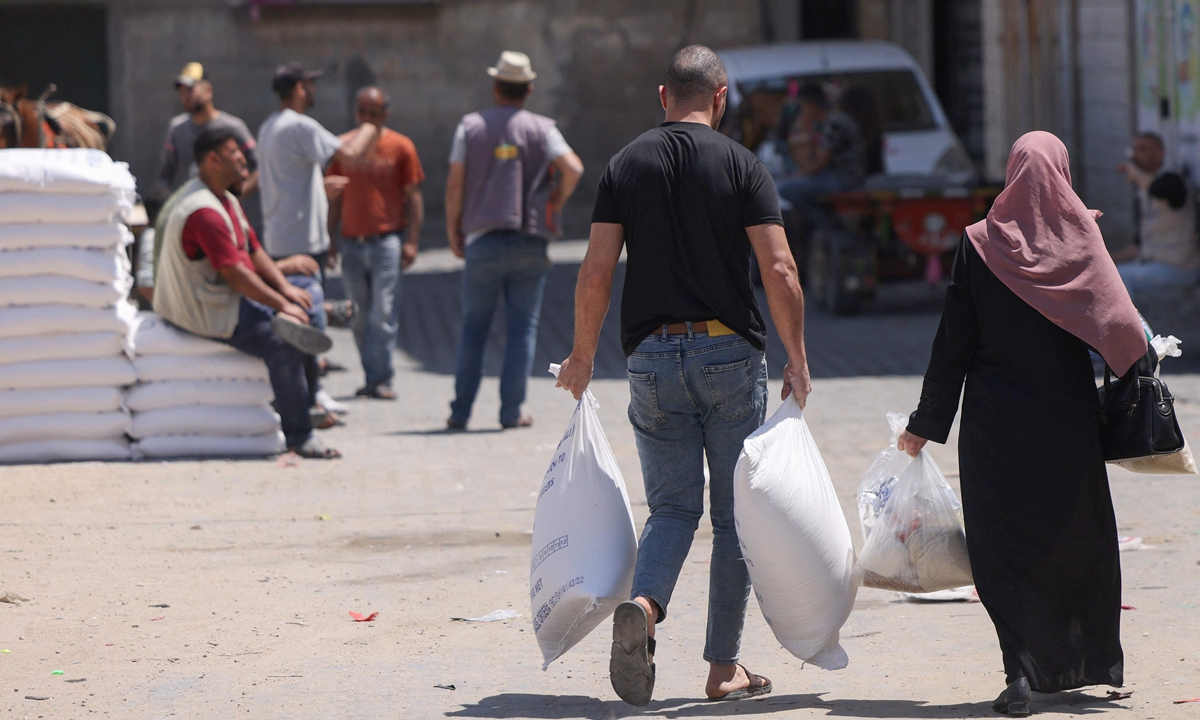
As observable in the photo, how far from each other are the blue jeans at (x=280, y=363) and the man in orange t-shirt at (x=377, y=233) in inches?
64.8

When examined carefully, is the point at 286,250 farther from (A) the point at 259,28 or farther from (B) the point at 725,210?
(A) the point at 259,28

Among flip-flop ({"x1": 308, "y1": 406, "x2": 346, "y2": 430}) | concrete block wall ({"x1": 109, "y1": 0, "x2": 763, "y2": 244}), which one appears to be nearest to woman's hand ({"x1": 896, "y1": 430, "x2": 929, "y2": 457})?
flip-flop ({"x1": 308, "y1": 406, "x2": 346, "y2": 430})

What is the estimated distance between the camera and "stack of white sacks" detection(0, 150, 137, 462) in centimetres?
761

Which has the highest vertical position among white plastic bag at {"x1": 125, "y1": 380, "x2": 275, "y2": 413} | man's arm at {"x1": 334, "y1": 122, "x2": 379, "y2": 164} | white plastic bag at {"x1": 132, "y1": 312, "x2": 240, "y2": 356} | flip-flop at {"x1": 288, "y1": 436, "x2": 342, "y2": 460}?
man's arm at {"x1": 334, "y1": 122, "x2": 379, "y2": 164}

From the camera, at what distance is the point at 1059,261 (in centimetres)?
411

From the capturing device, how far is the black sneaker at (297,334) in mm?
7547

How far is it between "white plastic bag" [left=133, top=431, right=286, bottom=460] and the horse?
2.53 m

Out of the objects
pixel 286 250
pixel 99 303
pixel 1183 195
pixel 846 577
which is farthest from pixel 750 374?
pixel 1183 195

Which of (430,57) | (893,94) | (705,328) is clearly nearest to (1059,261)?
(705,328)

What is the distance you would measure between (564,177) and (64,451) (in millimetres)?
2856

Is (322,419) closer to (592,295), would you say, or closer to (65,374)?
(65,374)

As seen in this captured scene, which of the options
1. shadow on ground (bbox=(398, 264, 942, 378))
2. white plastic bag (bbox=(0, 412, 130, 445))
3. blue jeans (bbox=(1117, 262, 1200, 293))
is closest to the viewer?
white plastic bag (bbox=(0, 412, 130, 445))

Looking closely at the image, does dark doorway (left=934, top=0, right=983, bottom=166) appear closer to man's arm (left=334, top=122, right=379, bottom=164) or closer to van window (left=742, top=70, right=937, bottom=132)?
van window (left=742, top=70, right=937, bottom=132)

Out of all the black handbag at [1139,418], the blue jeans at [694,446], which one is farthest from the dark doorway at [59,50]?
the black handbag at [1139,418]
